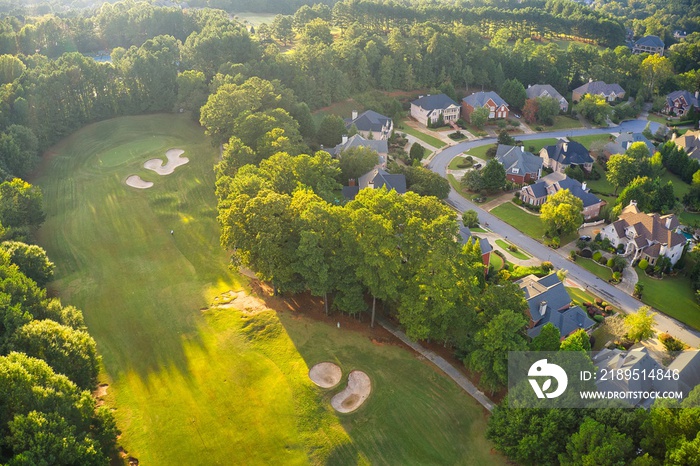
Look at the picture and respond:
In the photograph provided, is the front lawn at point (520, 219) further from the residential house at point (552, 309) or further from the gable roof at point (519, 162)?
the residential house at point (552, 309)

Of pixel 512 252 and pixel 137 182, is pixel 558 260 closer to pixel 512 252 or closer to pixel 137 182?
pixel 512 252

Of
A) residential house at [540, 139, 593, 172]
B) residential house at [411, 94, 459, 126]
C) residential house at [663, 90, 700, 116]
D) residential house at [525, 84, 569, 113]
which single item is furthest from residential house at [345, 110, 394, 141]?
residential house at [663, 90, 700, 116]

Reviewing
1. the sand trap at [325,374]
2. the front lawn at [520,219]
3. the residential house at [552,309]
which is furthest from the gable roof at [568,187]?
the sand trap at [325,374]

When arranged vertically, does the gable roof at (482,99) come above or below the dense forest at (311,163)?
below

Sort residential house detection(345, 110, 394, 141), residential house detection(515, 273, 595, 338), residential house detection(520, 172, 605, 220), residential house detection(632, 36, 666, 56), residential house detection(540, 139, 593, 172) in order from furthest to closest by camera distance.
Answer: residential house detection(632, 36, 666, 56) → residential house detection(345, 110, 394, 141) → residential house detection(540, 139, 593, 172) → residential house detection(520, 172, 605, 220) → residential house detection(515, 273, 595, 338)

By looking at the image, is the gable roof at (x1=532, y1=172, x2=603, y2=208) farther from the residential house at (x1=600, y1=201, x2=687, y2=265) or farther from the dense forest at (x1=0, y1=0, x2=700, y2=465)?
the dense forest at (x1=0, y1=0, x2=700, y2=465)

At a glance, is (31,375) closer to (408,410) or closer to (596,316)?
(408,410)
